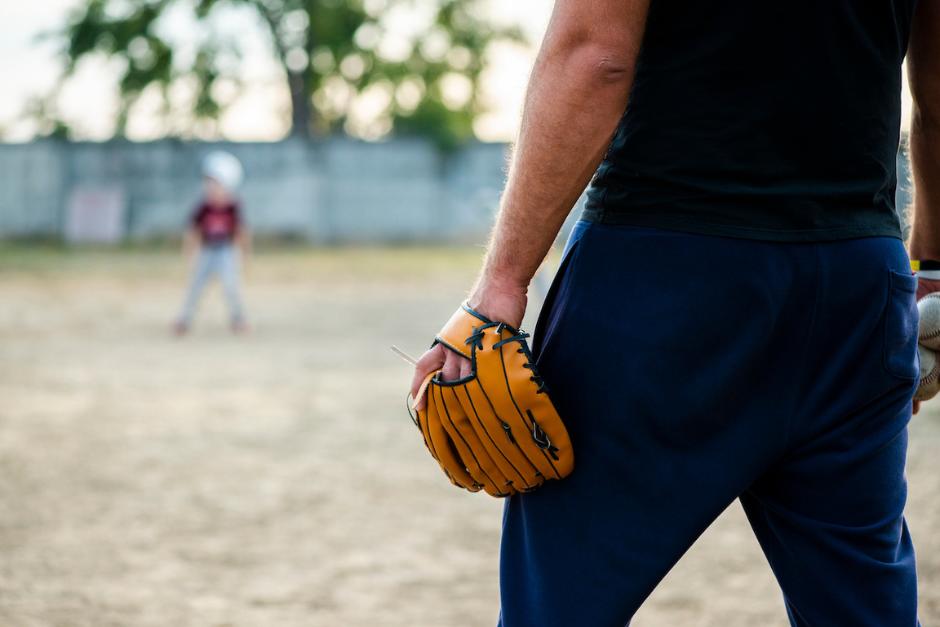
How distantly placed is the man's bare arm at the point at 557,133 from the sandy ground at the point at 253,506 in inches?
64.8

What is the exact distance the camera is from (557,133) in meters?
1.34

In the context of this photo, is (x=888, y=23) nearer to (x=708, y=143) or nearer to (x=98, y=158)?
(x=708, y=143)

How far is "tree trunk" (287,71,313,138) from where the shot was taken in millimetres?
25922

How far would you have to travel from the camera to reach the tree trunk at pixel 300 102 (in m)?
25.9

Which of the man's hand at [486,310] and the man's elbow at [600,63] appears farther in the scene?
the man's hand at [486,310]

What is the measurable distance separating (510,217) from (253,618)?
1.87 m

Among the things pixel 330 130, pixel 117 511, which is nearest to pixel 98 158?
pixel 330 130

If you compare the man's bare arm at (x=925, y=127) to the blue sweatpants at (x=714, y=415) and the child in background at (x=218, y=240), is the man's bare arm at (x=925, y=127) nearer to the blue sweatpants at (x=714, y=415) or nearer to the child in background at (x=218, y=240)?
the blue sweatpants at (x=714, y=415)

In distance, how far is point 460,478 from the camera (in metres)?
1.57

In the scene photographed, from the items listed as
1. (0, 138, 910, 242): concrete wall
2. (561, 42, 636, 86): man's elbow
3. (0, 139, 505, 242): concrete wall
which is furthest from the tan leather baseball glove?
(0, 139, 505, 242): concrete wall

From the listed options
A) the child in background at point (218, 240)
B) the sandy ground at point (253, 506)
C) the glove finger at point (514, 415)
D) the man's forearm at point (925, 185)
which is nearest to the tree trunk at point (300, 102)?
the child in background at point (218, 240)

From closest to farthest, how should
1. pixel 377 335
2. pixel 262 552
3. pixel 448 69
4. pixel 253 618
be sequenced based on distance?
pixel 253 618 < pixel 262 552 < pixel 377 335 < pixel 448 69

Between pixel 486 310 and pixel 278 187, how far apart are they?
2021cm

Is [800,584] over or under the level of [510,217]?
under
